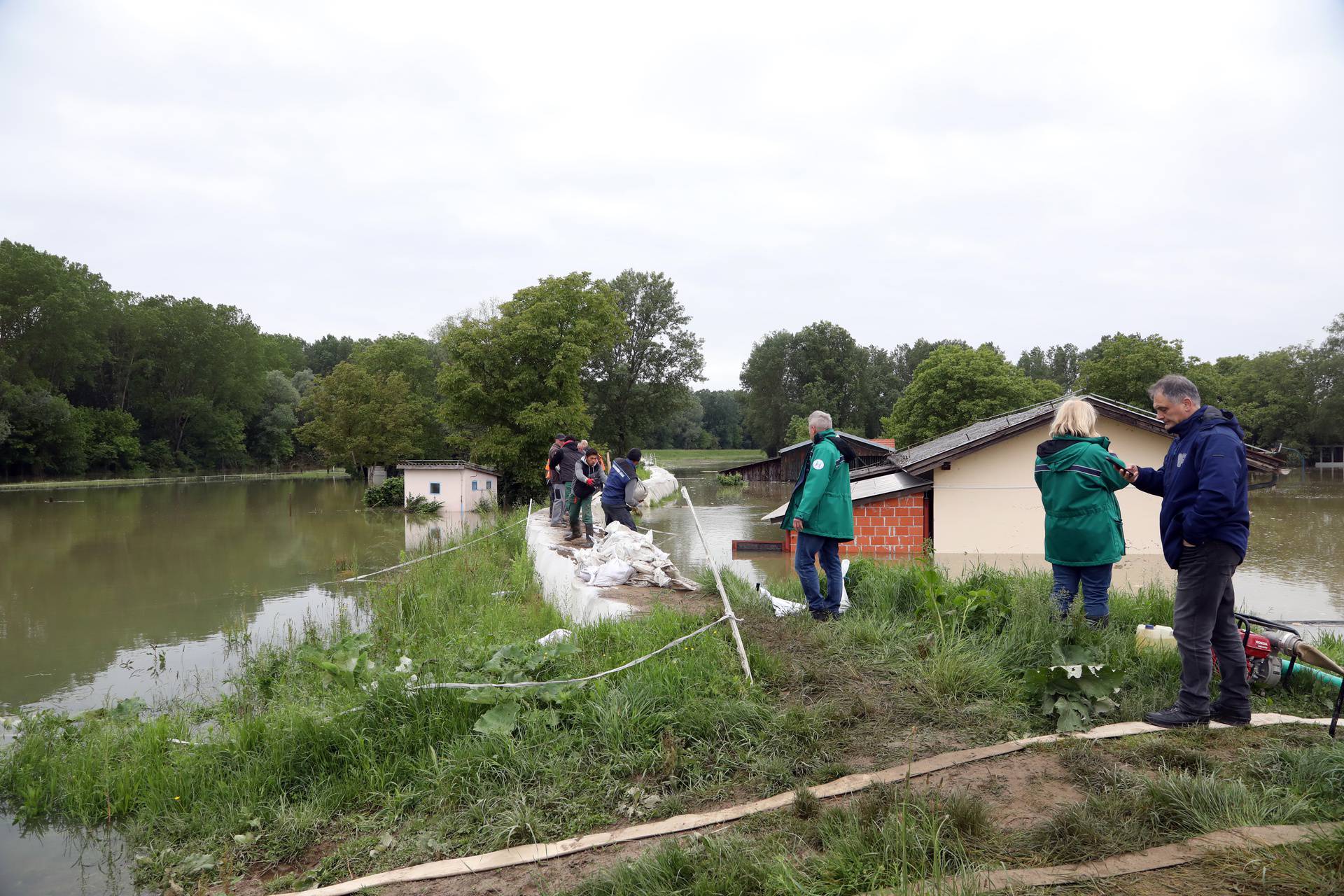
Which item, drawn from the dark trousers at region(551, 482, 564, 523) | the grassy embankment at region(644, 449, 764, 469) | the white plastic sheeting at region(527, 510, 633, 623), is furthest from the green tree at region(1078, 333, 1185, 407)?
the white plastic sheeting at region(527, 510, 633, 623)

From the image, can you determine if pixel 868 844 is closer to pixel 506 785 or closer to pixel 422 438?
pixel 506 785

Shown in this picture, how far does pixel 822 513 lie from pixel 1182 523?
2.73 m

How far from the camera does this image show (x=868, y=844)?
296 centimetres

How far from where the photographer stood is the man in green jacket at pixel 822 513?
6211 millimetres

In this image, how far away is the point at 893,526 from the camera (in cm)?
1512

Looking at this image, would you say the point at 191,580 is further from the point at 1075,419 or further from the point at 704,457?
the point at 704,457

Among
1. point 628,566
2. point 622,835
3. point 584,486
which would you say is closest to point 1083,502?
point 622,835

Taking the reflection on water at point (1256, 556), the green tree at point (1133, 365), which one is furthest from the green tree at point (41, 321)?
the green tree at point (1133, 365)

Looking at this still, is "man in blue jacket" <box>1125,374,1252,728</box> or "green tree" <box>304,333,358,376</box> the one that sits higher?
"green tree" <box>304,333,358,376</box>

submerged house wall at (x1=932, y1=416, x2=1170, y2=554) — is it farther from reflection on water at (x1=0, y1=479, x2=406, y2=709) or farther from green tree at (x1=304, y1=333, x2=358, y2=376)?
green tree at (x1=304, y1=333, x2=358, y2=376)

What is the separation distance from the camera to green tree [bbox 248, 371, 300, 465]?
243 ft

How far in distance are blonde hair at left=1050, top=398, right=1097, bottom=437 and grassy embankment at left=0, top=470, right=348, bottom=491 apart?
56280mm

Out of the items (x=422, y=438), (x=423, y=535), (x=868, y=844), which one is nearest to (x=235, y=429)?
(x=422, y=438)

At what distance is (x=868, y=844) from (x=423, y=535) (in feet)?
70.7
